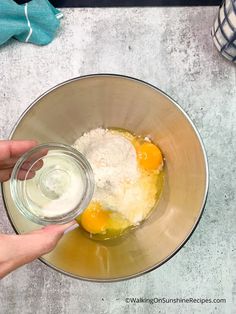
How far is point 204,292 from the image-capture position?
40.0 inches

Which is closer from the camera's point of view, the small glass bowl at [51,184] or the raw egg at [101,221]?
the small glass bowl at [51,184]

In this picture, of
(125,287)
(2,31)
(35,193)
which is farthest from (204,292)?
(2,31)

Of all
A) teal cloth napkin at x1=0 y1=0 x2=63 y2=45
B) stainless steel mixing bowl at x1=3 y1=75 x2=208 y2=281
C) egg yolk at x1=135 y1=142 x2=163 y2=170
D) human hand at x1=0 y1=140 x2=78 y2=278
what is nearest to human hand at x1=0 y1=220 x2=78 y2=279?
human hand at x1=0 y1=140 x2=78 y2=278

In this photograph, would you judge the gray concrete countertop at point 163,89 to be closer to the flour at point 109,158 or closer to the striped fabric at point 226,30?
the striped fabric at point 226,30

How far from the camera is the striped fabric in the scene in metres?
0.94

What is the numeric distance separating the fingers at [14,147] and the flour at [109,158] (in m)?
0.15

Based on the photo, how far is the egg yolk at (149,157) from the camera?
96 centimetres

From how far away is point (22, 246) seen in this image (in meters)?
0.67

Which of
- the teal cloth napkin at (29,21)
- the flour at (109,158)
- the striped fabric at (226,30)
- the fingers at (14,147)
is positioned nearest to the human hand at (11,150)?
the fingers at (14,147)

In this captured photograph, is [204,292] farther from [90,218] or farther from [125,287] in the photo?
[90,218]

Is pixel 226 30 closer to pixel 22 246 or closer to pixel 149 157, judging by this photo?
pixel 149 157

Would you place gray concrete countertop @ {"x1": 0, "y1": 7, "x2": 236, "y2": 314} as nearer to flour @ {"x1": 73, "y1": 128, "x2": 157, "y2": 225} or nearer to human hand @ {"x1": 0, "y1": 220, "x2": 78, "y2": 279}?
flour @ {"x1": 73, "y1": 128, "x2": 157, "y2": 225}

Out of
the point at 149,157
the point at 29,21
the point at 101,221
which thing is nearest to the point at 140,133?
the point at 149,157

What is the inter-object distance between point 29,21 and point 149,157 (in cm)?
42
